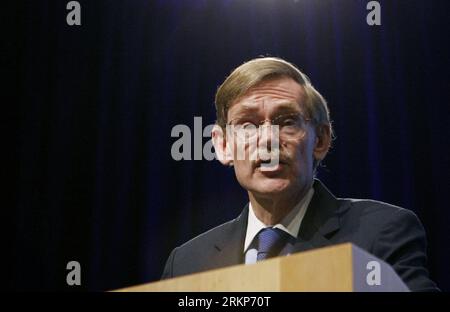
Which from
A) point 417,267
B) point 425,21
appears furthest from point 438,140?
point 417,267

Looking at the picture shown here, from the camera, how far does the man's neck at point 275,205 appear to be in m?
1.92

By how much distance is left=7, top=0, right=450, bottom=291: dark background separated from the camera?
2742mm

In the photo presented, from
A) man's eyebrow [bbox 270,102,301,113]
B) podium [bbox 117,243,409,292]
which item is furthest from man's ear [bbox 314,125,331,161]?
podium [bbox 117,243,409,292]

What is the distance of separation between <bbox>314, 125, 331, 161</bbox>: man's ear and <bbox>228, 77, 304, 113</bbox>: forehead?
122 mm

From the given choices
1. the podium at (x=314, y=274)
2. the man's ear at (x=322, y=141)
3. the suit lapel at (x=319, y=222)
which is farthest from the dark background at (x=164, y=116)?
the podium at (x=314, y=274)

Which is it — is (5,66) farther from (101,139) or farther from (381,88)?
(381,88)

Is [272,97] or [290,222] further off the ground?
[272,97]

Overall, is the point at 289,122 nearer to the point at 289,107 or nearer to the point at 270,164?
the point at 289,107

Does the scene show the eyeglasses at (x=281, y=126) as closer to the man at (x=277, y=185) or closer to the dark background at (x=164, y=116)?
the man at (x=277, y=185)

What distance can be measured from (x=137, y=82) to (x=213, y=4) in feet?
1.56

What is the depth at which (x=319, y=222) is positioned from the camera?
1801mm

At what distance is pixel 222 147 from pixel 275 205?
34 cm

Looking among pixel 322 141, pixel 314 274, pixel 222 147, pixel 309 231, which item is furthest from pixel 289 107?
pixel 314 274

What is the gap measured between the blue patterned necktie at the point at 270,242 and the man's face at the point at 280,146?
0.45 ft
